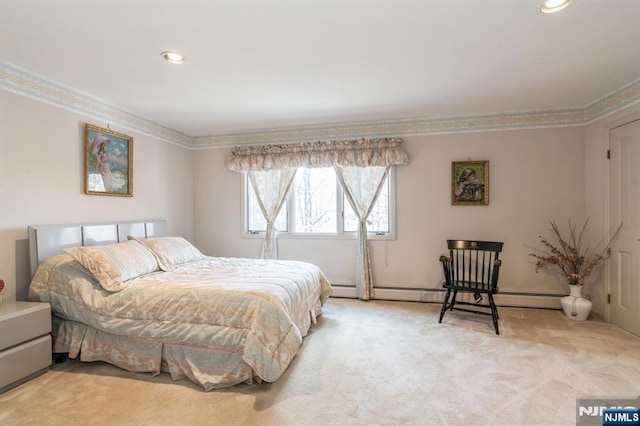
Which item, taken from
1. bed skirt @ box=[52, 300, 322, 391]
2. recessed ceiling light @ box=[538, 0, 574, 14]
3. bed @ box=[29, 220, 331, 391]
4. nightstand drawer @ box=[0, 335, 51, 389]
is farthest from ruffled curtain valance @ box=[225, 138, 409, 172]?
nightstand drawer @ box=[0, 335, 51, 389]

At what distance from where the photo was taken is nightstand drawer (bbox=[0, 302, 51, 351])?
2.16 meters

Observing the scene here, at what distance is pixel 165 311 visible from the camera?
7.75ft

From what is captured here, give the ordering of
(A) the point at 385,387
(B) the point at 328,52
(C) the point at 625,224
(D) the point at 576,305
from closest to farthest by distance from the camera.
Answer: (A) the point at 385,387 → (B) the point at 328,52 → (C) the point at 625,224 → (D) the point at 576,305

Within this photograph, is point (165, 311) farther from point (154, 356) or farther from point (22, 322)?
point (22, 322)

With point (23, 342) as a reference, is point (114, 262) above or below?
above

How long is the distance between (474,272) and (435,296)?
59cm

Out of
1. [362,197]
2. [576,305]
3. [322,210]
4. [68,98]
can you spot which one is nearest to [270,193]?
[322,210]

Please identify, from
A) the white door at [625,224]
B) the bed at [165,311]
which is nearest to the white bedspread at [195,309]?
the bed at [165,311]

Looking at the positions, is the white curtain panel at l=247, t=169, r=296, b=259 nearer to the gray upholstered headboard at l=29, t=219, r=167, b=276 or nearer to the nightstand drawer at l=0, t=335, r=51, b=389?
the gray upholstered headboard at l=29, t=219, r=167, b=276

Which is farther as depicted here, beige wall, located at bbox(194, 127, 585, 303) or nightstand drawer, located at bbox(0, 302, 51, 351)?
Result: beige wall, located at bbox(194, 127, 585, 303)

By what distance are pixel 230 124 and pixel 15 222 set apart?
2.58 meters

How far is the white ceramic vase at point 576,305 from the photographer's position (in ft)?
11.2

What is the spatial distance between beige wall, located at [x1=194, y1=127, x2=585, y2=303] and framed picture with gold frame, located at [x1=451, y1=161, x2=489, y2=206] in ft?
0.24

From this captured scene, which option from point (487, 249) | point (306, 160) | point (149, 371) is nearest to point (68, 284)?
point (149, 371)
